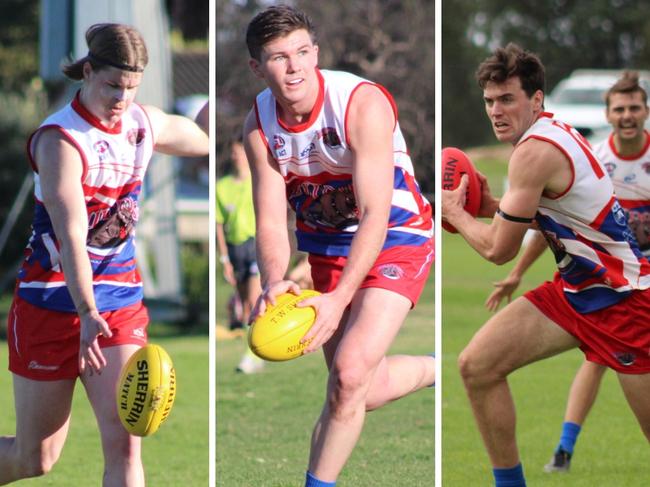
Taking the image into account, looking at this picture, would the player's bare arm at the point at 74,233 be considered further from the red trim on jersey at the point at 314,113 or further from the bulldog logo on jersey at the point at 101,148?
the red trim on jersey at the point at 314,113

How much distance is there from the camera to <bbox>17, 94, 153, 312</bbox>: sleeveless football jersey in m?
4.43

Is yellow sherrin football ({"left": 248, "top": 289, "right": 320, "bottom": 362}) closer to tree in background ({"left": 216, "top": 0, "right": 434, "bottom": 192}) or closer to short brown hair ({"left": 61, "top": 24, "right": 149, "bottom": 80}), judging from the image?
short brown hair ({"left": 61, "top": 24, "right": 149, "bottom": 80})

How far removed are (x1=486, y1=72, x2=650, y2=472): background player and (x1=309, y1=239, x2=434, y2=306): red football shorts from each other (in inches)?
71.0

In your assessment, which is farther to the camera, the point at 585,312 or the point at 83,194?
the point at 585,312

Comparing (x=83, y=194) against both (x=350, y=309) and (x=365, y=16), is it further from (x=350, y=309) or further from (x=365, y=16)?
(x=365, y=16)

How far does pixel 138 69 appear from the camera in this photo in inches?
172

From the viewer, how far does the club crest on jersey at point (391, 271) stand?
15.3 feet

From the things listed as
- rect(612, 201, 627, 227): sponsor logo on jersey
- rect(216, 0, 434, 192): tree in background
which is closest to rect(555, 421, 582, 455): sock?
rect(612, 201, 627, 227): sponsor logo on jersey

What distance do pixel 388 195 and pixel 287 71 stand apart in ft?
1.96

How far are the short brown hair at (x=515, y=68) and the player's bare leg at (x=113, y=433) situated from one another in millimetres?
1825

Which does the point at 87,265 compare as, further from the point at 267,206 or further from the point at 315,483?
the point at 315,483

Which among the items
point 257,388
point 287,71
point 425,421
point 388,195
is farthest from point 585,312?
point 257,388

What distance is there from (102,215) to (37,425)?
0.86 metres

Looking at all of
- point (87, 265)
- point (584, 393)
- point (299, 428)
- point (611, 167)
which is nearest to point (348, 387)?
point (87, 265)
